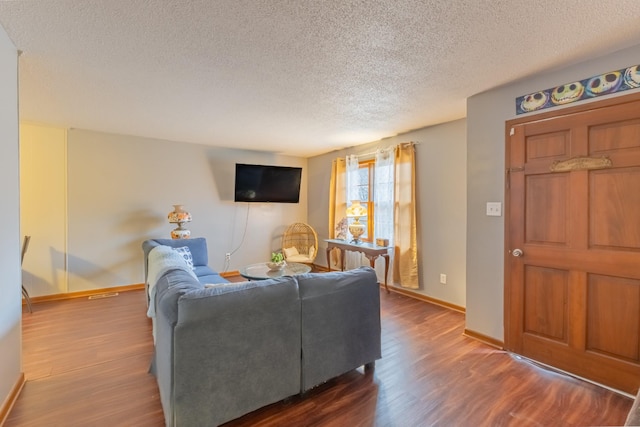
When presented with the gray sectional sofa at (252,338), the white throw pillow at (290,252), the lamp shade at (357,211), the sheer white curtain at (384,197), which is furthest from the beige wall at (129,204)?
the gray sectional sofa at (252,338)

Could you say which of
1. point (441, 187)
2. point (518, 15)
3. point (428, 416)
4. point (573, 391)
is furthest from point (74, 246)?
point (573, 391)

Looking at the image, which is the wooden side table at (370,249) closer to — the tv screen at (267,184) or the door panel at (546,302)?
the tv screen at (267,184)

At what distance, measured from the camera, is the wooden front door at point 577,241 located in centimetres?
192

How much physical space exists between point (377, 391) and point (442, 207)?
2.47m

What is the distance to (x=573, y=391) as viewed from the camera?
198 centimetres

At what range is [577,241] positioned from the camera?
2.12m

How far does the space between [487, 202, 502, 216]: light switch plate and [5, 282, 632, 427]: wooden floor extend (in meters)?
1.21

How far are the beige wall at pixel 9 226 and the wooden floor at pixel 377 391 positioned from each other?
0.88ft

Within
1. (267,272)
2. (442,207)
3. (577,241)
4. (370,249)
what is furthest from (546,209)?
→ (267,272)

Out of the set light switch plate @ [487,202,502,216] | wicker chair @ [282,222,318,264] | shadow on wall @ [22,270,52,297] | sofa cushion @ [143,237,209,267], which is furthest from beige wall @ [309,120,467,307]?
shadow on wall @ [22,270,52,297]

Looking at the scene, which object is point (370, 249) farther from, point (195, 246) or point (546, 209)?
point (195, 246)

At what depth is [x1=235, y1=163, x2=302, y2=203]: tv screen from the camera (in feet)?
16.1

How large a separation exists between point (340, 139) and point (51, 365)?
404cm

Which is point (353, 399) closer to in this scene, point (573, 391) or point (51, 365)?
point (573, 391)
